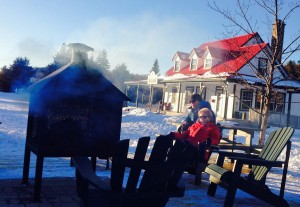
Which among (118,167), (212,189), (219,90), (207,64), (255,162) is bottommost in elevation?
(212,189)

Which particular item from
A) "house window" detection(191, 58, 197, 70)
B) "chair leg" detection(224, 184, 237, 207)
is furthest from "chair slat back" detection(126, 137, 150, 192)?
"house window" detection(191, 58, 197, 70)

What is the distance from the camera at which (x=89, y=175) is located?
2.42 meters

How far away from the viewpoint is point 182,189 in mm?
2422

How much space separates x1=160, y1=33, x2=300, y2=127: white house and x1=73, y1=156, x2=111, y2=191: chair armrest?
17741 mm

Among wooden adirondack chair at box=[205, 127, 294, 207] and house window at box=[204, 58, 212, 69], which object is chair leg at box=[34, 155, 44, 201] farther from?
house window at box=[204, 58, 212, 69]

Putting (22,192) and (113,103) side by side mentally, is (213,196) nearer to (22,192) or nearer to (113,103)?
(113,103)

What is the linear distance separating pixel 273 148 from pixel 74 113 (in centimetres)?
288

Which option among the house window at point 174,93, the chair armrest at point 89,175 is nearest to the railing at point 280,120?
the house window at point 174,93

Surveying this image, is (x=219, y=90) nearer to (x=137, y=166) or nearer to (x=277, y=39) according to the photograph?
(x=277, y=39)

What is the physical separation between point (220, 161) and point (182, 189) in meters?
2.43

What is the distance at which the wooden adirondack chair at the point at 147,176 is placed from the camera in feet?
7.62

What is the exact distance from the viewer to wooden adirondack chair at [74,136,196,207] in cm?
232

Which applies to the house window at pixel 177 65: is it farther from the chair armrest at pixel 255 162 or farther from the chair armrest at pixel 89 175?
the chair armrest at pixel 89 175

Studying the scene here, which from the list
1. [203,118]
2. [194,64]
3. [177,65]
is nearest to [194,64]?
[194,64]
